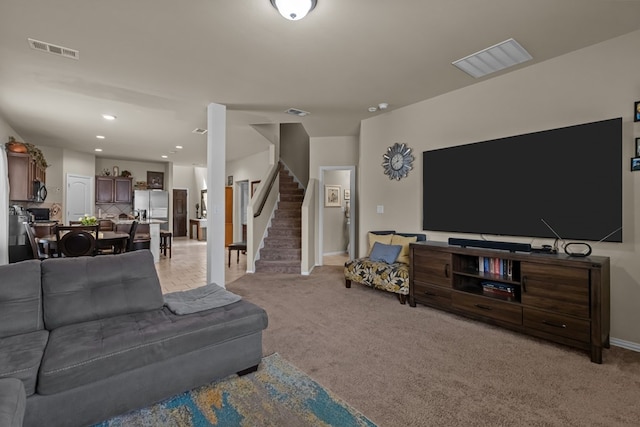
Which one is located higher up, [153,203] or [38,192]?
[38,192]

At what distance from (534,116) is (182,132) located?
579 cm

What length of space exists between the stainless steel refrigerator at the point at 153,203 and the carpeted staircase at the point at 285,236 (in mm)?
4594

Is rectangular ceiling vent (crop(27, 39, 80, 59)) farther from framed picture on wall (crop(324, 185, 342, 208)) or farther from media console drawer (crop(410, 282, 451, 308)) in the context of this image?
framed picture on wall (crop(324, 185, 342, 208))

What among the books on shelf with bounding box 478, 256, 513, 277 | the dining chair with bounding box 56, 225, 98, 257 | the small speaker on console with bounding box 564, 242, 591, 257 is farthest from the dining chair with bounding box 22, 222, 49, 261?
the small speaker on console with bounding box 564, 242, 591, 257

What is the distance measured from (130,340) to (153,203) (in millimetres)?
8927

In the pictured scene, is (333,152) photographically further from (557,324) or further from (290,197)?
(557,324)

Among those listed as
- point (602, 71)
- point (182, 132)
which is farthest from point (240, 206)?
point (602, 71)

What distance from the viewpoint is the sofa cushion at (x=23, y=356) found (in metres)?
1.44

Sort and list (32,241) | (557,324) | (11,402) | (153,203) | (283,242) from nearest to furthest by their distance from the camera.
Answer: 1. (11,402)
2. (557,324)
3. (32,241)
4. (283,242)
5. (153,203)

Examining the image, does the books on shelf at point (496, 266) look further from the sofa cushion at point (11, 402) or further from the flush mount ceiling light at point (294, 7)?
the sofa cushion at point (11, 402)

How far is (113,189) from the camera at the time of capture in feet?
29.2

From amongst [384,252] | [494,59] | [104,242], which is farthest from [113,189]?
[494,59]

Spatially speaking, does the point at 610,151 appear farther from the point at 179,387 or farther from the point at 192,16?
the point at 179,387

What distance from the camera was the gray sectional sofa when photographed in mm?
1504
